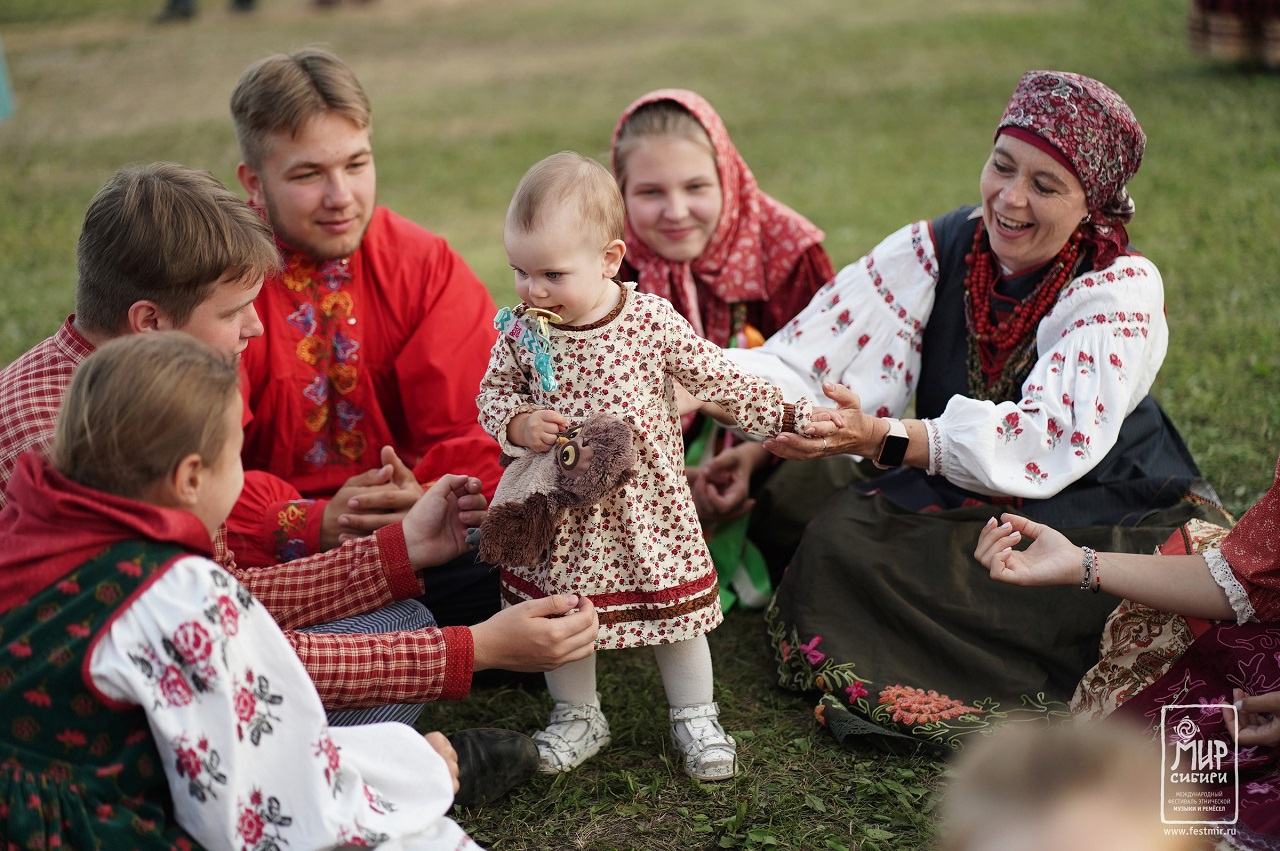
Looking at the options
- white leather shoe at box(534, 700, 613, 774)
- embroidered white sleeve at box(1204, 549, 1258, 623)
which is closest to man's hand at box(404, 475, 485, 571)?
white leather shoe at box(534, 700, 613, 774)

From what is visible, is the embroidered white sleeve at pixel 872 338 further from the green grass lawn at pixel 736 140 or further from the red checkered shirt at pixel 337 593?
the red checkered shirt at pixel 337 593

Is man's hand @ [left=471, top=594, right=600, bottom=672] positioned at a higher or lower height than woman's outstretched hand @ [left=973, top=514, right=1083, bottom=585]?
lower

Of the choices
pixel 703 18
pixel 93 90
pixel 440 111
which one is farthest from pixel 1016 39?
pixel 93 90

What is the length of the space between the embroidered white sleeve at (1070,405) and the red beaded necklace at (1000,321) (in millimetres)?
90

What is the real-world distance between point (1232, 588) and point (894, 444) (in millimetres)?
864

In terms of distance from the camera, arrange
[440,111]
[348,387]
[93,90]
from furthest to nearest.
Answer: [93,90] → [440,111] → [348,387]

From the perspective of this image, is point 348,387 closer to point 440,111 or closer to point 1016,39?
point 440,111

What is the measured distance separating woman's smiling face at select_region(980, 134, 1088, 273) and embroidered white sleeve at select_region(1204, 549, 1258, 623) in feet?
3.20

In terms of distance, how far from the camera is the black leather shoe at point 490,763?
113 inches

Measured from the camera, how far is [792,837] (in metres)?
2.79

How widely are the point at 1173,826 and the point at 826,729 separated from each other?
1.03 meters

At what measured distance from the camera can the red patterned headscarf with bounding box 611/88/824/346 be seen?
13.3ft

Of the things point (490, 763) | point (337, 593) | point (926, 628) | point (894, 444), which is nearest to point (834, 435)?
point (894, 444)

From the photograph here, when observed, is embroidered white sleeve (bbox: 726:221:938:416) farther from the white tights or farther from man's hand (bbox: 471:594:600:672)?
man's hand (bbox: 471:594:600:672)
